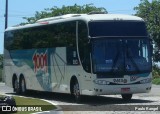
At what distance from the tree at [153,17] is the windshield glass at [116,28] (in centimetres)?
3688

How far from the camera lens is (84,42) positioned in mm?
20656

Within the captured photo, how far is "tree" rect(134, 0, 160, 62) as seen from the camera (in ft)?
191

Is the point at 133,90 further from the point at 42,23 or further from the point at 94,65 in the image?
the point at 42,23

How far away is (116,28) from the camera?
20.8 metres

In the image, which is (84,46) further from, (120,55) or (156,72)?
(156,72)

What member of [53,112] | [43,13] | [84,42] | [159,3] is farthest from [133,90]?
[43,13]

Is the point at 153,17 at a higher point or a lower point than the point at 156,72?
higher

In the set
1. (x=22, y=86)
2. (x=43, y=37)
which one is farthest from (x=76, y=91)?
(x=22, y=86)

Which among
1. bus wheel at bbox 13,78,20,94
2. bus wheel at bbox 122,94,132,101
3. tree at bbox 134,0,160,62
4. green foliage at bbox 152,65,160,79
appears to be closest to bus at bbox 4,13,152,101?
bus wheel at bbox 122,94,132,101

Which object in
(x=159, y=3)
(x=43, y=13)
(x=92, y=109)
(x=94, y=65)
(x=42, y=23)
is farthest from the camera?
(x=43, y=13)

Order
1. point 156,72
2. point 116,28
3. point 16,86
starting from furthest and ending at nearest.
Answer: point 156,72 → point 16,86 → point 116,28

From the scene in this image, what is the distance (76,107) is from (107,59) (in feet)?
8.10

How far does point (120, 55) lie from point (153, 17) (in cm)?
3959

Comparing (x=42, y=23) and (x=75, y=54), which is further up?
(x=42, y=23)
